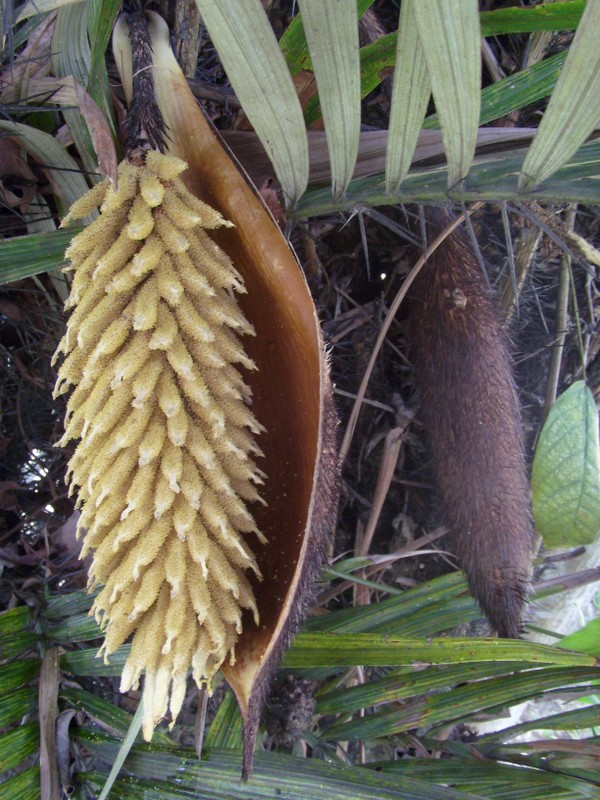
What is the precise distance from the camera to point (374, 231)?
92 cm

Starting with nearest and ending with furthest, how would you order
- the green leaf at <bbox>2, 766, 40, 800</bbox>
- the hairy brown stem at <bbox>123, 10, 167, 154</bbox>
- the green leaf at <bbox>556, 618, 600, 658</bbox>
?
the hairy brown stem at <bbox>123, 10, 167, 154</bbox>, the green leaf at <bbox>2, 766, 40, 800</bbox>, the green leaf at <bbox>556, 618, 600, 658</bbox>

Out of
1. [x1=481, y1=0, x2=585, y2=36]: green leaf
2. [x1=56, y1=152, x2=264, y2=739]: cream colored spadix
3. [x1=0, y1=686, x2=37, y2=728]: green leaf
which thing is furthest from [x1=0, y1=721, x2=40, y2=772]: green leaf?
[x1=481, y1=0, x2=585, y2=36]: green leaf

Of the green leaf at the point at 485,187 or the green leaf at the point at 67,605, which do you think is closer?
the green leaf at the point at 485,187

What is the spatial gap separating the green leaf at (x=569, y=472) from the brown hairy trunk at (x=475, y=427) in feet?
0.12

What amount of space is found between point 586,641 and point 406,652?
23cm

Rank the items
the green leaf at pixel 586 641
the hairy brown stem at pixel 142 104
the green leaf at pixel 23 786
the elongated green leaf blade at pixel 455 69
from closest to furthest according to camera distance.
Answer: the elongated green leaf blade at pixel 455 69, the hairy brown stem at pixel 142 104, the green leaf at pixel 23 786, the green leaf at pixel 586 641

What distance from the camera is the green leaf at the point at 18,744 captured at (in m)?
0.68

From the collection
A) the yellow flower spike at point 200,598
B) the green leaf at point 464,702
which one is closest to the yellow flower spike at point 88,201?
the yellow flower spike at point 200,598

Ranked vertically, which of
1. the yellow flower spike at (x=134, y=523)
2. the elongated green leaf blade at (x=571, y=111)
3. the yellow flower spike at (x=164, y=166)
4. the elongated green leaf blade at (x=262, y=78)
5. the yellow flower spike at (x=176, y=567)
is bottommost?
the yellow flower spike at (x=176, y=567)

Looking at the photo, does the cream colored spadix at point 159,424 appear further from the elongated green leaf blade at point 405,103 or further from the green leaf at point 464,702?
the green leaf at point 464,702

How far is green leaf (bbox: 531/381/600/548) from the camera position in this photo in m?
0.78

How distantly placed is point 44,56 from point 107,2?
156 millimetres

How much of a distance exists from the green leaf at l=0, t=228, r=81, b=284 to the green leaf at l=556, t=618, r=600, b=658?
0.71 metres

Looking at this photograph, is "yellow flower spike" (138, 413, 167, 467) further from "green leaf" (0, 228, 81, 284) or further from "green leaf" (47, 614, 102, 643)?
"green leaf" (47, 614, 102, 643)
